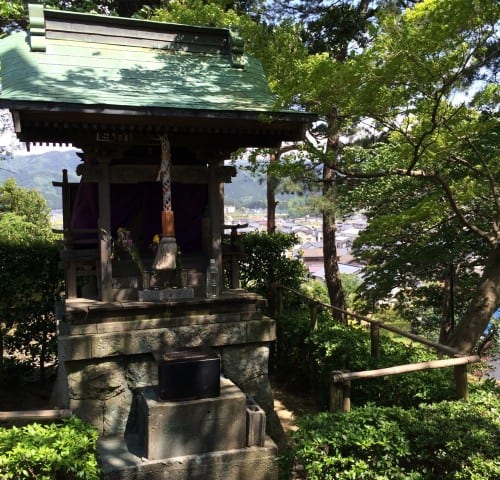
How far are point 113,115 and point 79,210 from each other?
2.08 m

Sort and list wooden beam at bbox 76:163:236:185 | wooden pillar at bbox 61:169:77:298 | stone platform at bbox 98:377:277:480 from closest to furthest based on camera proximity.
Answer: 1. stone platform at bbox 98:377:277:480
2. wooden beam at bbox 76:163:236:185
3. wooden pillar at bbox 61:169:77:298

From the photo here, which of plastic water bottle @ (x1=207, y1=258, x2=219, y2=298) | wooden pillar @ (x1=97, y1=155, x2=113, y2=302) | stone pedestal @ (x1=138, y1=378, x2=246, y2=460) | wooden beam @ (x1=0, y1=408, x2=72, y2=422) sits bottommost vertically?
stone pedestal @ (x1=138, y1=378, x2=246, y2=460)

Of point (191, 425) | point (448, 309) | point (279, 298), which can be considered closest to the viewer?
point (191, 425)

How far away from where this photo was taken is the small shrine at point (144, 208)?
221 inches

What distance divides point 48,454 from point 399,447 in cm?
315

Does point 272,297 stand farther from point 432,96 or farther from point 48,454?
point 48,454

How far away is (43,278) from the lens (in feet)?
30.5

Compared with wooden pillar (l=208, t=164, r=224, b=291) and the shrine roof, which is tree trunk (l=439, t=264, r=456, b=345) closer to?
the shrine roof

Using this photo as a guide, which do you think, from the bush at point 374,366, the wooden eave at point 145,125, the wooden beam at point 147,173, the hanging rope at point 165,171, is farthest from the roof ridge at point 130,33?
the bush at point 374,366

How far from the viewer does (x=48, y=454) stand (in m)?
4.03

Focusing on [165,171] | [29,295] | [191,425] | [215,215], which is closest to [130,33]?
[165,171]

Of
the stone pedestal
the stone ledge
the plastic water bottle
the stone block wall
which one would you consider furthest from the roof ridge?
the stone pedestal

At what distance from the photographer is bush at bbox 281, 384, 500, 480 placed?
3984mm

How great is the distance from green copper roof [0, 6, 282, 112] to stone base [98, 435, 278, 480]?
Result: 4245 millimetres
